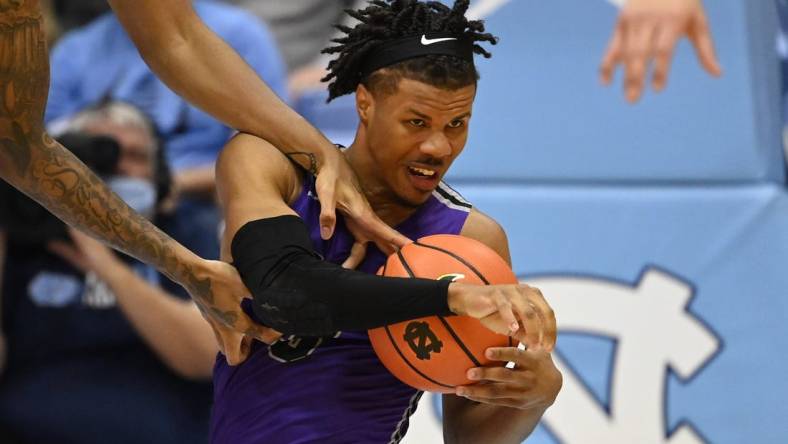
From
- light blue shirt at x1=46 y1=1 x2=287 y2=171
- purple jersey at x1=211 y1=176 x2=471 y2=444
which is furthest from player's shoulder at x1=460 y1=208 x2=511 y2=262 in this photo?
light blue shirt at x1=46 y1=1 x2=287 y2=171

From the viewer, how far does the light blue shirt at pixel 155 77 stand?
5.48m

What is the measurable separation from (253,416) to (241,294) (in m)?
0.37

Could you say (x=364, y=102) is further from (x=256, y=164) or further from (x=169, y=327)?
(x=169, y=327)

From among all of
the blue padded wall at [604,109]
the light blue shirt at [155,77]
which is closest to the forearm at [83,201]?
the blue padded wall at [604,109]

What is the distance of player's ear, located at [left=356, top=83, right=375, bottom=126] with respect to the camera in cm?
308

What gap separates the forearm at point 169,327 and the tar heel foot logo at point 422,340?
2232 mm

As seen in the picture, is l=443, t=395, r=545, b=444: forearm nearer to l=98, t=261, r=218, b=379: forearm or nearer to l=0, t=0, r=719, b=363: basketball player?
l=0, t=0, r=719, b=363: basketball player

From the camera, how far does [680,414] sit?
428 centimetres

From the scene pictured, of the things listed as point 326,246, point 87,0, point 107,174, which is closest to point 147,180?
point 107,174

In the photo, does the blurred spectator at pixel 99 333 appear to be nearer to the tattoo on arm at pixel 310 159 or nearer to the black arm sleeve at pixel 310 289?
the tattoo on arm at pixel 310 159

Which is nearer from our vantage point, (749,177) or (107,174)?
(749,177)

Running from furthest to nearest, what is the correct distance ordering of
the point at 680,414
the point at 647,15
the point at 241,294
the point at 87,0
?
1. the point at 87,0
2. the point at 647,15
3. the point at 680,414
4. the point at 241,294

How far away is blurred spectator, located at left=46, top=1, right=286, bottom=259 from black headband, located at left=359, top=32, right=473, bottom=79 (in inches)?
88.8

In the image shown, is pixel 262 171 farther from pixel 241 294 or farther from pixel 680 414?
pixel 680 414
